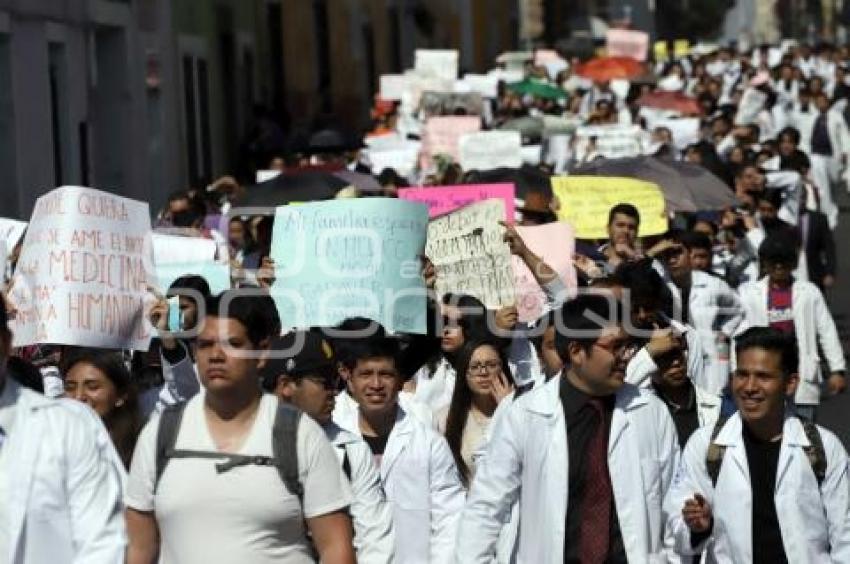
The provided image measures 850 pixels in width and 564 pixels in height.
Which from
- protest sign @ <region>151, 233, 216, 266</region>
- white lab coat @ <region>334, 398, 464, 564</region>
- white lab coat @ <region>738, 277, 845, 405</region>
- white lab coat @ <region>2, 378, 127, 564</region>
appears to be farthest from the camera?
white lab coat @ <region>738, 277, 845, 405</region>

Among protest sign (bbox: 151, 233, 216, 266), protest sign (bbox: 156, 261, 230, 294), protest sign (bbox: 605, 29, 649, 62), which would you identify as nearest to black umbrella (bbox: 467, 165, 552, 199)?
protest sign (bbox: 151, 233, 216, 266)

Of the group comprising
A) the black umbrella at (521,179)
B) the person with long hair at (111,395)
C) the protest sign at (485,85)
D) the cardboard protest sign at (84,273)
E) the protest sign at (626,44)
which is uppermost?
the protest sign at (626,44)

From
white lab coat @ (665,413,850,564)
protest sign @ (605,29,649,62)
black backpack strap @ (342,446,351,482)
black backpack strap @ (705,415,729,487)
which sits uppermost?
protest sign @ (605,29,649,62)

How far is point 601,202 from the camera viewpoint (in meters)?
15.1

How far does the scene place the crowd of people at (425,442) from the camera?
258 inches

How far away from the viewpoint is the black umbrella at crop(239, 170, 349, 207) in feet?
52.8

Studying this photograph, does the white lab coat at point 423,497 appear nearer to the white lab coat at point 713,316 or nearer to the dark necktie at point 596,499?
the dark necktie at point 596,499

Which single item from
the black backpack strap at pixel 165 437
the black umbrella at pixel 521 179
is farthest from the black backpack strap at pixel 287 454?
the black umbrella at pixel 521 179

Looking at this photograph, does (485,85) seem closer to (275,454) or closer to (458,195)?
(458,195)

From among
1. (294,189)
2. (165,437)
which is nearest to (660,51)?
(294,189)

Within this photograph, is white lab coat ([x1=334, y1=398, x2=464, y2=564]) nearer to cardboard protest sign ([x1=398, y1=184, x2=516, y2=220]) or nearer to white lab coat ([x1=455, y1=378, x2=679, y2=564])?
white lab coat ([x1=455, y1=378, x2=679, y2=564])

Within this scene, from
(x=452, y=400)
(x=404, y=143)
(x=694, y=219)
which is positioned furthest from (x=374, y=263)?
(x=404, y=143)

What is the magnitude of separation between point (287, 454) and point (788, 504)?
1908mm

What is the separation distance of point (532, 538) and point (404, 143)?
16952 mm
